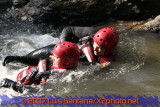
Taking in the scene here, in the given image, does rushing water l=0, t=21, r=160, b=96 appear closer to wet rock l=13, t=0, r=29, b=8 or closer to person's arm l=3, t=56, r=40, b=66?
person's arm l=3, t=56, r=40, b=66

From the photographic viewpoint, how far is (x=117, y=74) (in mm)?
5895

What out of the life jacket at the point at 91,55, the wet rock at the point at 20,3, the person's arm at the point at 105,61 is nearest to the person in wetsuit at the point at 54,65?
the life jacket at the point at 91,55

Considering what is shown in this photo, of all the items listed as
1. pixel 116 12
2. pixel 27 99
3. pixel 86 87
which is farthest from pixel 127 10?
pixel 27 99

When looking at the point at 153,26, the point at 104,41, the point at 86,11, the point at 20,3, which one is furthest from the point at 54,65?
the point at 20,3

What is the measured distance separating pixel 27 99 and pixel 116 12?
590 cm

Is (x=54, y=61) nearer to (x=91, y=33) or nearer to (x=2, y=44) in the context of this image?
(x=91, y=33)

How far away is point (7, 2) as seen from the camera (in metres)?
11.6

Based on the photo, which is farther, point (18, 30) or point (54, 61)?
point (18, 30)

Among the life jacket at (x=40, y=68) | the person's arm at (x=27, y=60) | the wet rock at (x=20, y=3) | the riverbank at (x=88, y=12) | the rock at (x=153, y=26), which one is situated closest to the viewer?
the life jacket at (x=40, y=68)

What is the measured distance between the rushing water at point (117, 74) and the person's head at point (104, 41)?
1.22ft

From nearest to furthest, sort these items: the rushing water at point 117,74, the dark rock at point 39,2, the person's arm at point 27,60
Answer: the rushing water at point 117,74 → the person's arm at point 27,60 → the dark rock at point 39,2

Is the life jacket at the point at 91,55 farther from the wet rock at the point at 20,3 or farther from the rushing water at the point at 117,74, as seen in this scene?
the wet rock at the point at 20,3

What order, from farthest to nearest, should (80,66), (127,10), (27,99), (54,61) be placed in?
(127,10)
(80,66)
(54,61)
(27,99)

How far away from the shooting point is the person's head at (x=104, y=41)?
5711mm
